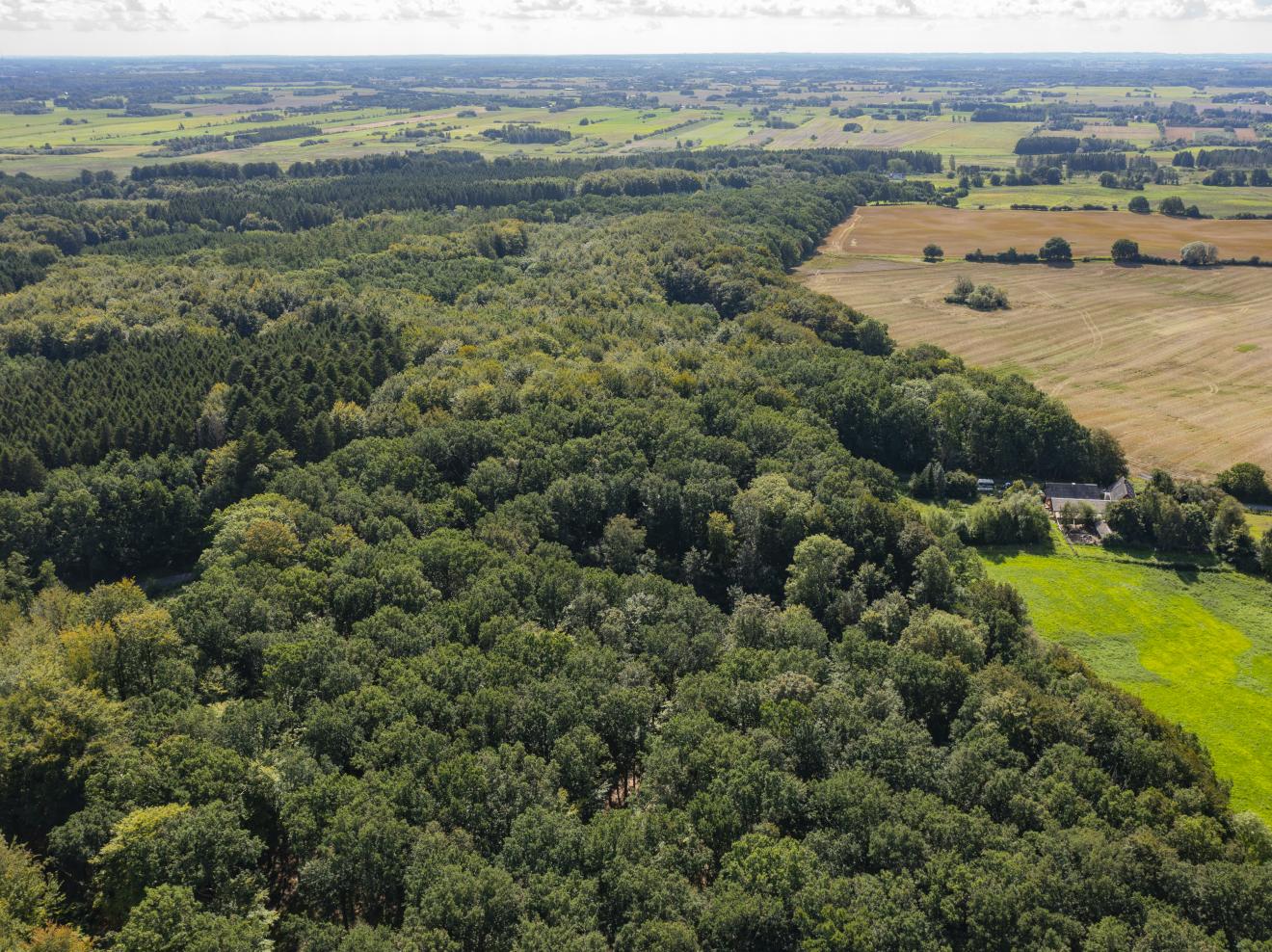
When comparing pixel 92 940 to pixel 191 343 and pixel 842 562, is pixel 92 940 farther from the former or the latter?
pixel 191 343

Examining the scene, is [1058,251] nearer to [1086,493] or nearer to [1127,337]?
[1127,337]

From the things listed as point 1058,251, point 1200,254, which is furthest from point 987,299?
point 1200,254

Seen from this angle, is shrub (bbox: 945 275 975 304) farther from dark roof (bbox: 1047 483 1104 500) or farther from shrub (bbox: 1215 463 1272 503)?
dark roof (bbox: 1047 483 1104 500)

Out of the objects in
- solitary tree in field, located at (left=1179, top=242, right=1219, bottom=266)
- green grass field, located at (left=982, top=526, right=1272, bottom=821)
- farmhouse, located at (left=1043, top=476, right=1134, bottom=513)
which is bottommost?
green grass field, located at (left=982, top=526, right=1272, bottom=821)

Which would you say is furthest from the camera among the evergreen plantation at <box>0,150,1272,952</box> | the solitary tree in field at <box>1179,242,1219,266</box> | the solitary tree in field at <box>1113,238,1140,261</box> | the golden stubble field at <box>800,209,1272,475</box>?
the solitary tree in field at <box>1113,238,1140,261</box>

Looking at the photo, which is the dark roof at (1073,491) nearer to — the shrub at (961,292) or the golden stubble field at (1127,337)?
the golden stubble field at (1127,337)

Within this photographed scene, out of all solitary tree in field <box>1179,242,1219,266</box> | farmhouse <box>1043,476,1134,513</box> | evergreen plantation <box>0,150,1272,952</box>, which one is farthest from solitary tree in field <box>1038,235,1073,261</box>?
farmhouse <box>1043,476,1134,513</box>

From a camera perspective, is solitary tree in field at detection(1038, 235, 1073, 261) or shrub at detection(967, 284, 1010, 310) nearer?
shrub at detection(967, 284, 1010, 310)
